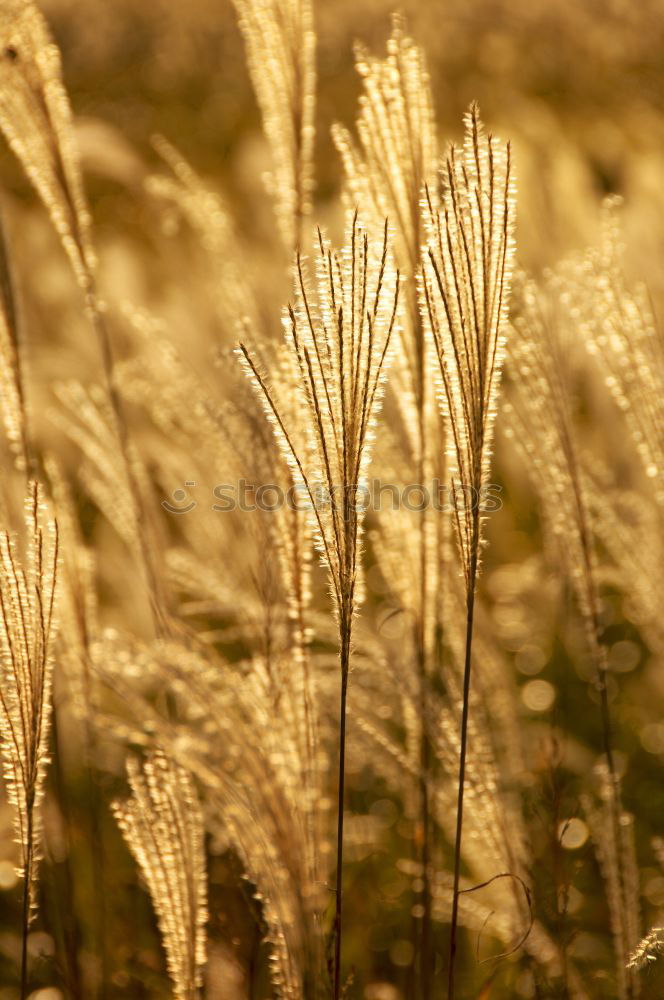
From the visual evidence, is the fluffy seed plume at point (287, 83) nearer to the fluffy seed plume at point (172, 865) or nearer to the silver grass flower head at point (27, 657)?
the silver grass flower head at point (27, 657)

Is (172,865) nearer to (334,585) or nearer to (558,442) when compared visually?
(334,585)

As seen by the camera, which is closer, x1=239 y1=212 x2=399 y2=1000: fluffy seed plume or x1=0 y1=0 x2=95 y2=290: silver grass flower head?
x1=239 y1=212 x2=399 y2=1000: fluffy seed plume

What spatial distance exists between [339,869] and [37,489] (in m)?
0.52

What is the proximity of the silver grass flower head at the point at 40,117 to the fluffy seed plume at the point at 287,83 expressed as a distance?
12.0 inches

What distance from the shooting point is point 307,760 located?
4.09 feet

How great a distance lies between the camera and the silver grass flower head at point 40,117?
147 centimetres

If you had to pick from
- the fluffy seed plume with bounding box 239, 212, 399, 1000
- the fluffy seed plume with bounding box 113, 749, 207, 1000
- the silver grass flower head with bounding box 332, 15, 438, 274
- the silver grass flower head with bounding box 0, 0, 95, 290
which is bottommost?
the fluffy seed plume with bounding box 113, 749, 207, 1000

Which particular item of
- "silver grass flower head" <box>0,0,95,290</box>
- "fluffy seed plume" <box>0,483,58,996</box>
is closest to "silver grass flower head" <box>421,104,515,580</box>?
"fluffy seed plume" <box>0,483,58,996</box>

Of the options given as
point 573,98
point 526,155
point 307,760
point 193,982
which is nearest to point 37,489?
point 307,760

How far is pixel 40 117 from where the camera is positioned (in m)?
1.50

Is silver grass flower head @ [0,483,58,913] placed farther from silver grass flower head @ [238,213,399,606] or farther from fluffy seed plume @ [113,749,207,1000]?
silver grass flower head @ [238,213,399,606]

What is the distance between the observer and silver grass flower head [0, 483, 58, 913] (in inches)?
43.4

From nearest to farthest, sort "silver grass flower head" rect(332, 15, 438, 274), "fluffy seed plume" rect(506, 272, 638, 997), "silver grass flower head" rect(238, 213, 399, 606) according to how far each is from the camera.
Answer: "silver grass flower head" rect(238, 213, 399, 606) → "silver grass flower head" rect(332, 15, 438, 274) → "fluffy seed plume" rect(506, 272, 638, 997)

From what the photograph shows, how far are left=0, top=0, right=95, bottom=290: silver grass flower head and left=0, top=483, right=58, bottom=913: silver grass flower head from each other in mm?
574
